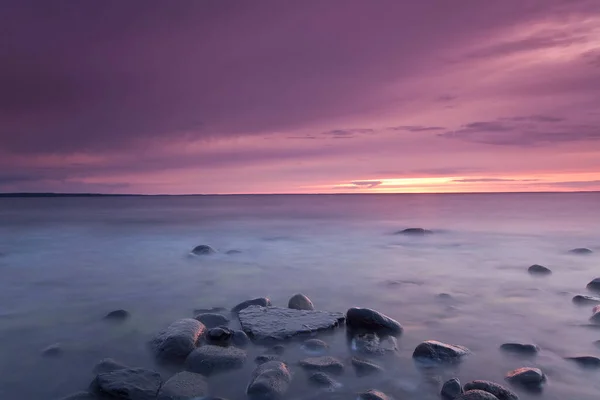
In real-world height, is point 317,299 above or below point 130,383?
below

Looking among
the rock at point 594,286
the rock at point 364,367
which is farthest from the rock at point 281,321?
the rock at point 594,286

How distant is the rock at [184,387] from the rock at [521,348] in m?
4.35

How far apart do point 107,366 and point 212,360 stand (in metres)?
1.41

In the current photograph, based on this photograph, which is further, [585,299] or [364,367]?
[585,299]

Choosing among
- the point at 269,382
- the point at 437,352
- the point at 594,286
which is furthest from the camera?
the point at 594,286

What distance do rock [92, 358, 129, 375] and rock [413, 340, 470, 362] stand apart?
3.88 m

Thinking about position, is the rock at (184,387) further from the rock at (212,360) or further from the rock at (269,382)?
the rock at (269,382)

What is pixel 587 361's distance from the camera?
226 inches

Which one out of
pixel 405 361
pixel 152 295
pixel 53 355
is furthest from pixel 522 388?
pixel 152 295

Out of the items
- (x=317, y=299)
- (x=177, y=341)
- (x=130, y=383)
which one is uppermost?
(x=177, y=341)

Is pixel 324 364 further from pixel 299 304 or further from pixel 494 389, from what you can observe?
pixel 299 304

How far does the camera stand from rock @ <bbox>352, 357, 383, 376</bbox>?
5.31 m

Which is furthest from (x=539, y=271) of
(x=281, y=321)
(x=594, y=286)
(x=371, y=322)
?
(x=281, y=321)

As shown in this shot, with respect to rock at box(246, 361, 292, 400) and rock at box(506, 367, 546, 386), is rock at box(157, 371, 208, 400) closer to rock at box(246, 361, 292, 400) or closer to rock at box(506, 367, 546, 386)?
rock at box(246, 361, 292, 400)
